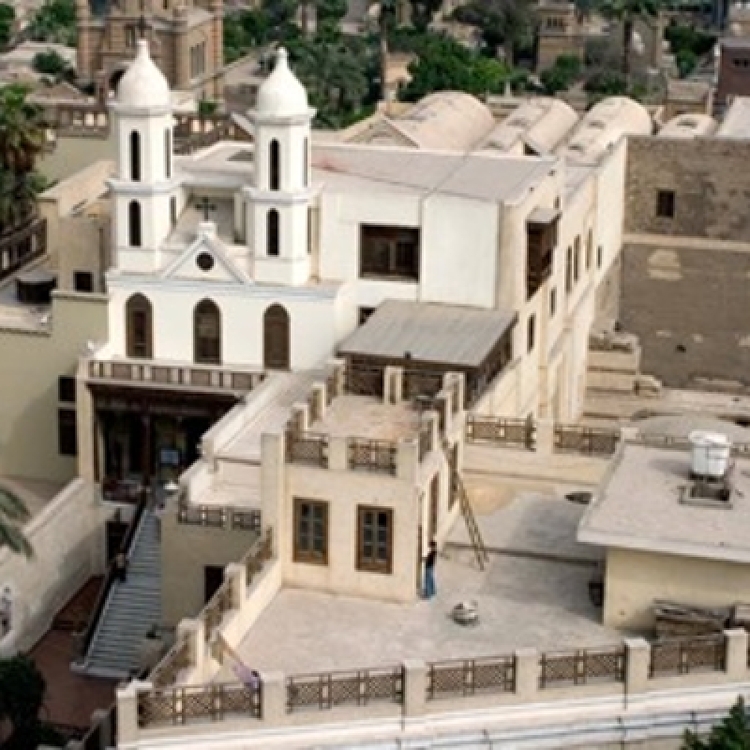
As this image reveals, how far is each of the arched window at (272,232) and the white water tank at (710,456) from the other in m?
16.3

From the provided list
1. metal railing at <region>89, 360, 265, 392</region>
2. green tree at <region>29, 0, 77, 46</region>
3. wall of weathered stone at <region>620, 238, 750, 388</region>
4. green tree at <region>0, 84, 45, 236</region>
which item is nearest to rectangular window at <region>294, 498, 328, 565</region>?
metal railing at <region>89, 360, 265, 392</region>

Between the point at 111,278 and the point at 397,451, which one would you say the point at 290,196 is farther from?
the point at 397,451

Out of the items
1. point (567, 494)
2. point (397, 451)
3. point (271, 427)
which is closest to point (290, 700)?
point (397, 451)

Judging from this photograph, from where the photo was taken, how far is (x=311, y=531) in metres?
27.7

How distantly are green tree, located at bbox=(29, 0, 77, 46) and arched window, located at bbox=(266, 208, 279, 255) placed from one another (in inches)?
3386

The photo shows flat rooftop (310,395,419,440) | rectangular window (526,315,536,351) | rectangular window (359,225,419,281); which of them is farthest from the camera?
rectangular window (526,315,536,351)

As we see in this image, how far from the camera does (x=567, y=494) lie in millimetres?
32062

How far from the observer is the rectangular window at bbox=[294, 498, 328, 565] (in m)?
27.5

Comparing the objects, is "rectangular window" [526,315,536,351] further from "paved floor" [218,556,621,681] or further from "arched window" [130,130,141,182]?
"paved floor" [218,556,621,681]

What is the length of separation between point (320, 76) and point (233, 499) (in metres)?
68.8

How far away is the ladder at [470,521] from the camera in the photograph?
1166 inches

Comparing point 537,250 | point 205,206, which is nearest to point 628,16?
point 537,250

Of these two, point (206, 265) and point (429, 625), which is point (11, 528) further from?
point (206, 265)

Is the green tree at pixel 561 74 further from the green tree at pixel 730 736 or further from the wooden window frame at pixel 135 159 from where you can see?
the green tree at pixel 730 736
